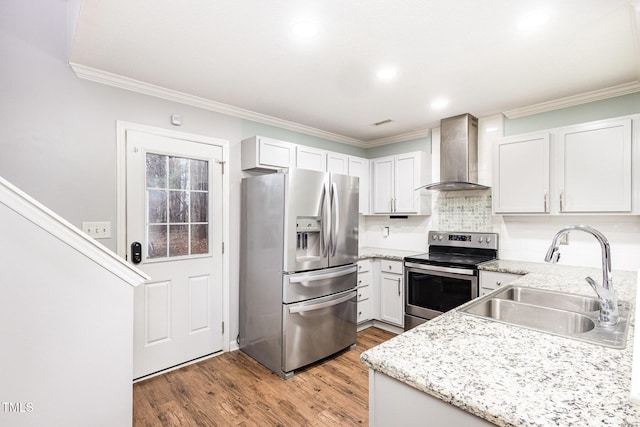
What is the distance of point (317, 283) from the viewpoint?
273 cm

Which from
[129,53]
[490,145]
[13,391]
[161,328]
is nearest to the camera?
[13,391]


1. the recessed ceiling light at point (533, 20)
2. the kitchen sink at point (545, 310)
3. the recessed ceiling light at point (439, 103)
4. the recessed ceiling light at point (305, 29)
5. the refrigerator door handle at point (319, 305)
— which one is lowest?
the refrigerator door handle at point (319, 305)

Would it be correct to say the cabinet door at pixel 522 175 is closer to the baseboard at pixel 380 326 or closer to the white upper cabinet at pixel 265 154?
the baseboard at pixel 380 326

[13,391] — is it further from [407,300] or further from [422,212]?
[422,212]

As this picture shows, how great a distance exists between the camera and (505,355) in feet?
3.12

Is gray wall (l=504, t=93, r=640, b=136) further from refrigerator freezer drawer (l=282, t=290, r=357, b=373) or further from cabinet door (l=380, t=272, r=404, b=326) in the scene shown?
refrigerator freezer drawer (l=282, t=290, r=357, b=373)

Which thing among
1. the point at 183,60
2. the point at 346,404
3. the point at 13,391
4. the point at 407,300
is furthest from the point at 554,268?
the point at 13,391

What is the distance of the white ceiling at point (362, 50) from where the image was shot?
1.60m

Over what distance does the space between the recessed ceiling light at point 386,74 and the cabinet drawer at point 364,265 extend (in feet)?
6.41

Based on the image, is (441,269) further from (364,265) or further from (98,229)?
(98,229)

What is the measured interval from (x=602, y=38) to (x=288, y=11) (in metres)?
1.88

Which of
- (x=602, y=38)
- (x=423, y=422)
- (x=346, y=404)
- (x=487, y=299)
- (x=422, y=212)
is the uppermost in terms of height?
(x=602, y=38)

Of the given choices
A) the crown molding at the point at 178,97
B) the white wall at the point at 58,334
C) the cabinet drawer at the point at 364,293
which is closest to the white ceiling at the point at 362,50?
the crown molding at the point at 178,97

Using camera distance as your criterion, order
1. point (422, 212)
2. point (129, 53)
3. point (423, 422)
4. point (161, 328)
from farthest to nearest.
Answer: point (422, 212)
point (161, 328)
point (129, 53)
point (423, 422)
